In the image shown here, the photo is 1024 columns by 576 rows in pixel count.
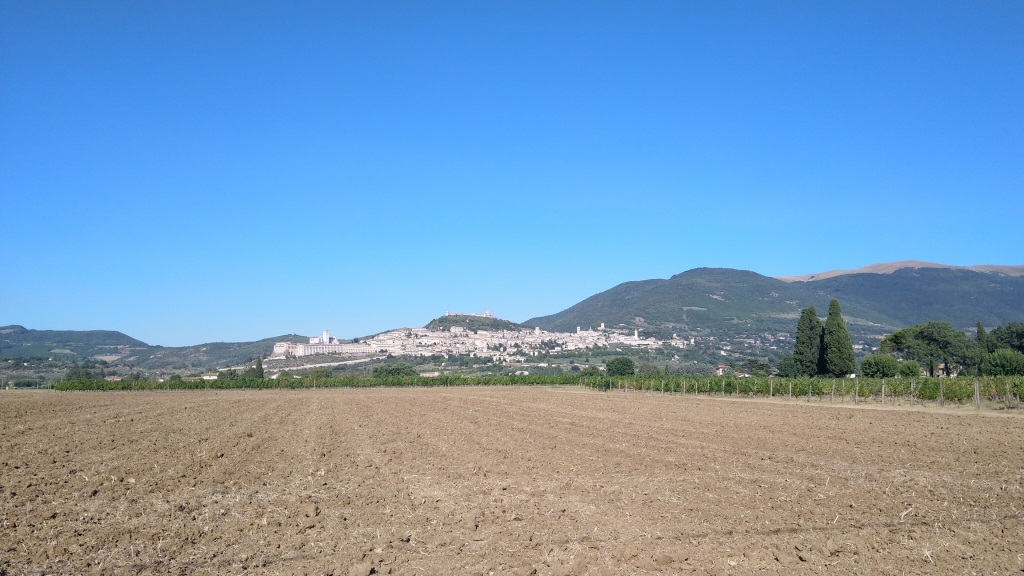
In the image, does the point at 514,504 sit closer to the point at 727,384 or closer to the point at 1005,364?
the point at 727,384

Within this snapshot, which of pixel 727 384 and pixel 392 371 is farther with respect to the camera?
pixel 392 371

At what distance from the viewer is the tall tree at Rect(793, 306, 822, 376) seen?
77500mm

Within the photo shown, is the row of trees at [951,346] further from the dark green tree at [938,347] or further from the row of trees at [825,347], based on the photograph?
the row of trees at [825,347]

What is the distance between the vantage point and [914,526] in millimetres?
10586

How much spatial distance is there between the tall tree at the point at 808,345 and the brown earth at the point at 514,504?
55.4 m

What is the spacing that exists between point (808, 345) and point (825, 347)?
3.11 m

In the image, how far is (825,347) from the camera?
247ft

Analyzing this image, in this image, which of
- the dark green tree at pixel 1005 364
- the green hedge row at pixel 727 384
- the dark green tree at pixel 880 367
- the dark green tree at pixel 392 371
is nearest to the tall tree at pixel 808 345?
the dark green tree at pixel 880 367

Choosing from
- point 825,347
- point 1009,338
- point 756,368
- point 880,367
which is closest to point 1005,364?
point 880,367

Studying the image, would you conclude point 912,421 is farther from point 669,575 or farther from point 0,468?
point 0,468

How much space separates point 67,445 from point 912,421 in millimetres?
32526

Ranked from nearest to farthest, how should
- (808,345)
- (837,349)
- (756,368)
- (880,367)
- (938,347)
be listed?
(837,349) < (880,367) < (808,345) < (938,347) < (756,368)

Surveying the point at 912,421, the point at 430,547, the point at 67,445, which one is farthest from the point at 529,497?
the point at 912,421

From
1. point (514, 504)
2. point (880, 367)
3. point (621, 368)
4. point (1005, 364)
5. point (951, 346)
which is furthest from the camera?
point (621, 368)
